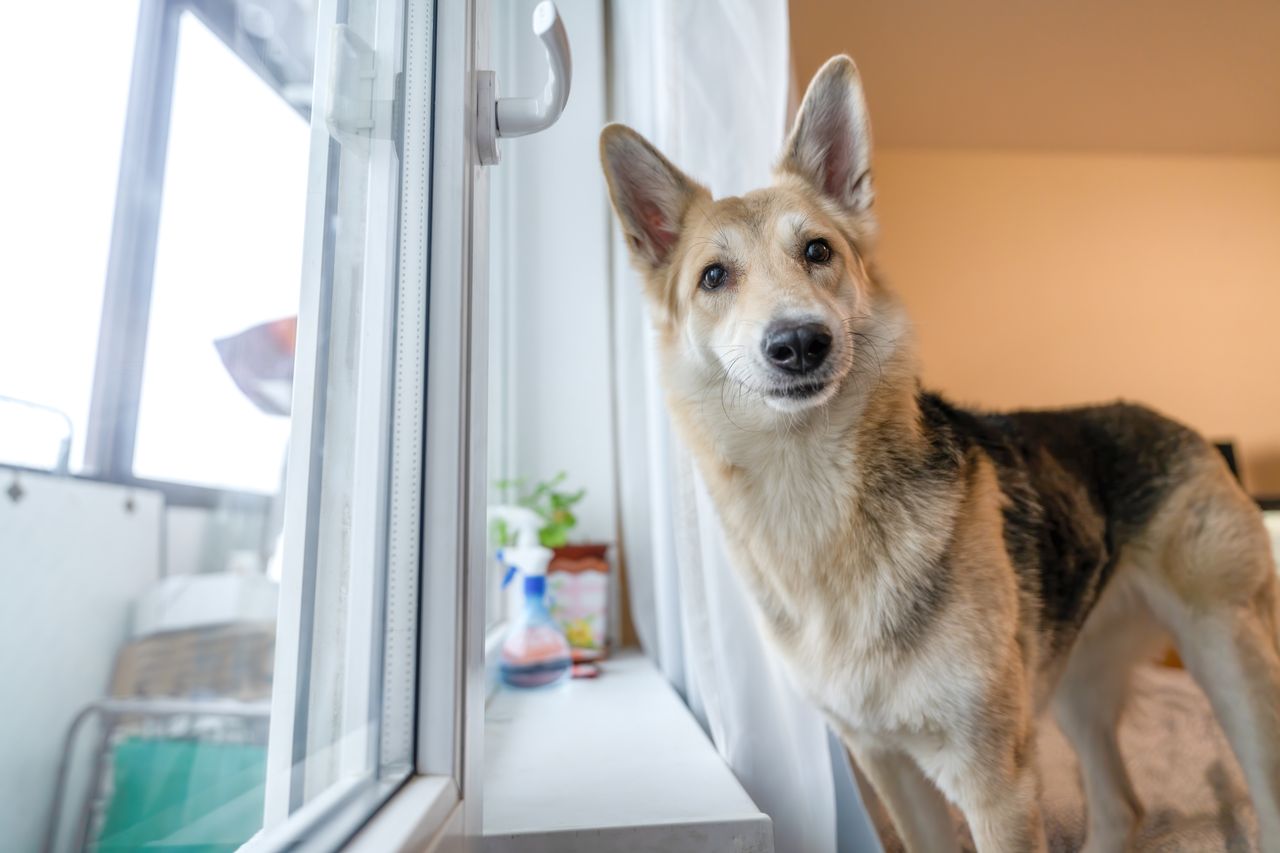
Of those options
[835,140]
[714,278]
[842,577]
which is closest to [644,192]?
[714,278]

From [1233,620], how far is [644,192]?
117 centimetres

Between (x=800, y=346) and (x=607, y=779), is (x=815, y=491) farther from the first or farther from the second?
(x=607, y=779)

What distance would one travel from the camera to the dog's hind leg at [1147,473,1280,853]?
3.63ft

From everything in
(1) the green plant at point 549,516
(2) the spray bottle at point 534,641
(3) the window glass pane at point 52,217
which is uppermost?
(3) the window glass pane at point 52,217

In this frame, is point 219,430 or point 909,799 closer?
point 219,430

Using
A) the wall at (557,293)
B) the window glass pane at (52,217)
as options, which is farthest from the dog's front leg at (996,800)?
the wall at (557,293)

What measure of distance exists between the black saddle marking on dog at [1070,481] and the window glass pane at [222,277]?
2.65ft

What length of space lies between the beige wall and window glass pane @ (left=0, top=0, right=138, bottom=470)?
437 cm

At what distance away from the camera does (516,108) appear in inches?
30.5

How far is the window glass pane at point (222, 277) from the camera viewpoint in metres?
0.47

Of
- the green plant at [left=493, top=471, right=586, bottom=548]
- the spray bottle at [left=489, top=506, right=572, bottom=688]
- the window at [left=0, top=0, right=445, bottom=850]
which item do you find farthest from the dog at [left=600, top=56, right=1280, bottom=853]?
the green plant at [left=493, top=471, right=586, bottom=548]

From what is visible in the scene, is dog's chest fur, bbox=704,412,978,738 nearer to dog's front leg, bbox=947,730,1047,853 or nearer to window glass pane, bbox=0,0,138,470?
dog's front leg, bbox=947,730,1047,853

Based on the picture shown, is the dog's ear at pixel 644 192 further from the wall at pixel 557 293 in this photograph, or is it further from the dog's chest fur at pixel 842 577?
the wall at pixel 557 293

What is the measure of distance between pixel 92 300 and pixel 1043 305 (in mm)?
4902
